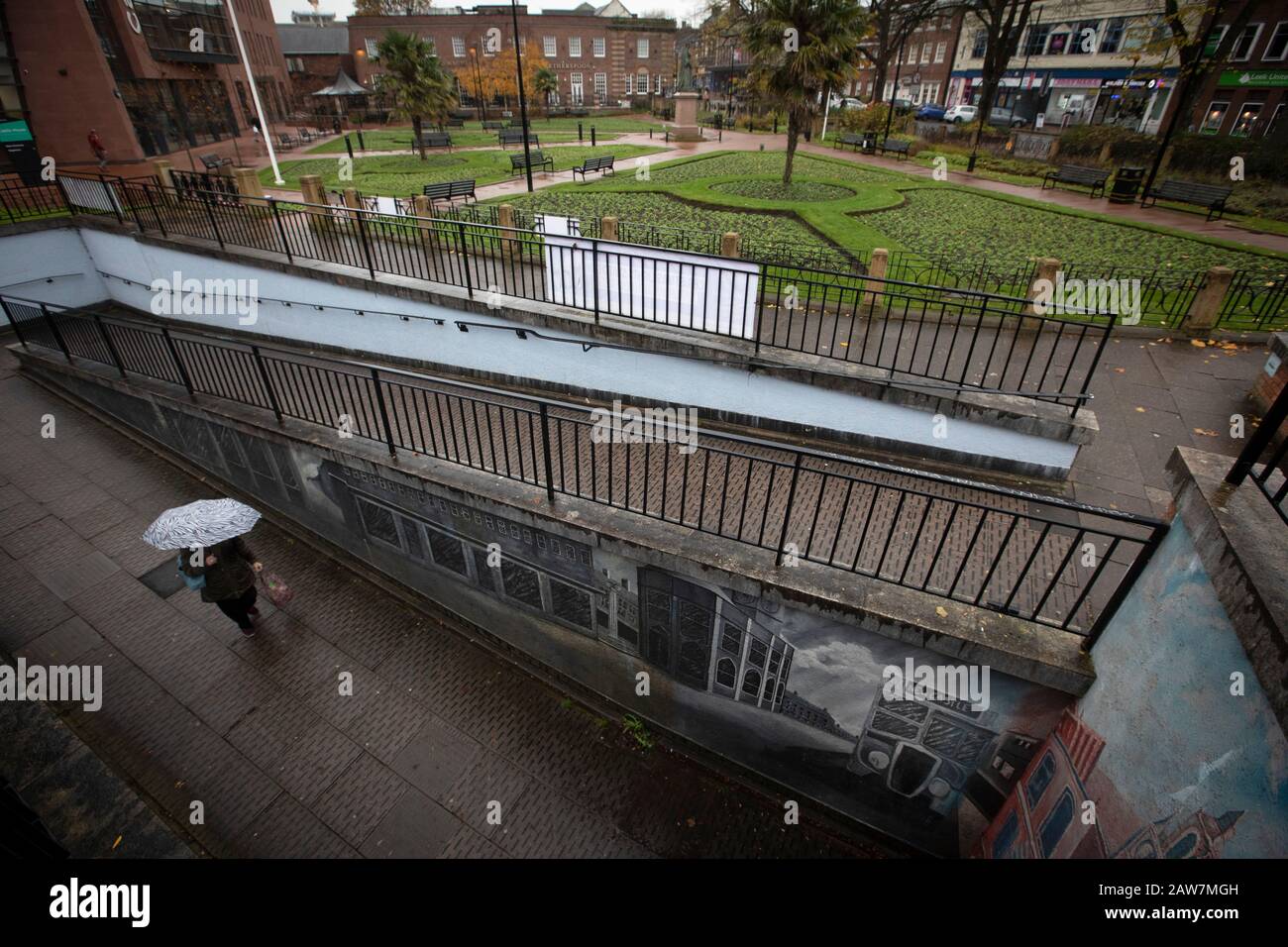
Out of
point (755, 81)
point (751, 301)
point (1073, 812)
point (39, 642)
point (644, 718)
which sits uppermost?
point (755, 81)

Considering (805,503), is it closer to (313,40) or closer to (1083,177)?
(1083,177)

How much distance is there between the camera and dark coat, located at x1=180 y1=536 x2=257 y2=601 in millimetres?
5824

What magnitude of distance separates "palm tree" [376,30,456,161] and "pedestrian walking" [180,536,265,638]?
2834cm

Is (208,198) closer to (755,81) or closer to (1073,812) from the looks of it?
(755,81)

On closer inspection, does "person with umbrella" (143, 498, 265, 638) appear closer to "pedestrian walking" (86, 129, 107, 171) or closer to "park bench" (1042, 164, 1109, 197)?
"pedestrian walking" (86, 129, 107, 171)

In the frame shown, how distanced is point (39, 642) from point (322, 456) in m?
3.55

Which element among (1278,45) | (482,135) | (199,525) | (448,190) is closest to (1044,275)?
(199,525)

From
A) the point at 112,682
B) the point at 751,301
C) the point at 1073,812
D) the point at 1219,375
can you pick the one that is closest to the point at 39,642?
the point at 112,682

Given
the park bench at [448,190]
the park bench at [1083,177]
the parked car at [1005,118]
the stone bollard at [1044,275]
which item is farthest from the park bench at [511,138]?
the parked car at [1005,118]

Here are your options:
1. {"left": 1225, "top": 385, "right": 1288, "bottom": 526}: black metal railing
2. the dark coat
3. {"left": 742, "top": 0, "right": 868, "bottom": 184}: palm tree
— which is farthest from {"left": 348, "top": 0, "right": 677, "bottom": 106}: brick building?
{"left": 1225, "top": 385, "right": 1288, "bottom": 526}: black metal railing

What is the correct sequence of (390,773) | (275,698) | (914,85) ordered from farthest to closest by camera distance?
(914,85), (275,698), (390,773)

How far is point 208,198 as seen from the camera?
12125 millimetres

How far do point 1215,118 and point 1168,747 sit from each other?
46.9m
